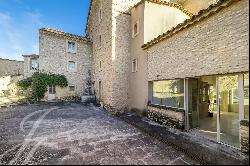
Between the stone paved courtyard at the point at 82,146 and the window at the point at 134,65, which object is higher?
the window at the point at 134,65

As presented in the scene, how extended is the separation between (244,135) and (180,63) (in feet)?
12.4

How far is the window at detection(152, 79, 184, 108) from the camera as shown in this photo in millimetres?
7930

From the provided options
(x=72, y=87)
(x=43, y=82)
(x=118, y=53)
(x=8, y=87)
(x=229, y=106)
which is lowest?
(x=229, y=106)

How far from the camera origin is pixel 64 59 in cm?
1889

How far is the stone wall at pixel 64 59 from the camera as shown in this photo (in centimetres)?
1806

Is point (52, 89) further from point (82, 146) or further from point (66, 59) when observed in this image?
point (82, 146)

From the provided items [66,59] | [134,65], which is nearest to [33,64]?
[66,59]

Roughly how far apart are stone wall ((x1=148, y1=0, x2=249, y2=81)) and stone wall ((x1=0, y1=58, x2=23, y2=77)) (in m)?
31.0

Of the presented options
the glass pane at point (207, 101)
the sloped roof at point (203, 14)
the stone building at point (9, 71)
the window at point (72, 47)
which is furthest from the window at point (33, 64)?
the glass pane at point (207, 101)

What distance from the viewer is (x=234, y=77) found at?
6.11 m

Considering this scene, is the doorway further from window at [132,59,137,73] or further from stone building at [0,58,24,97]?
stone building at [0,58,24,97]

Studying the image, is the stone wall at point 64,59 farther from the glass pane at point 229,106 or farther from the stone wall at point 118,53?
the glass pane at point 229,106

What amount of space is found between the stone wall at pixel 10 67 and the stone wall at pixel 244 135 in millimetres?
34001

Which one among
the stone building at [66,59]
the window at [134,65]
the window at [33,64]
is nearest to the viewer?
the window at [134,65]
